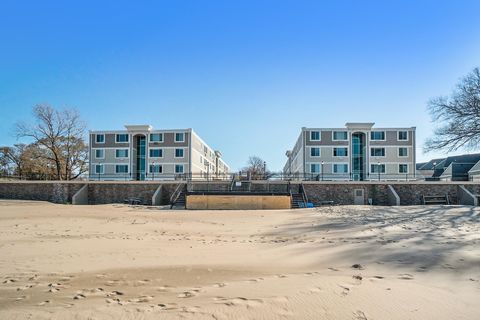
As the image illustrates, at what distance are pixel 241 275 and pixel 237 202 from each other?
2024 centimetres

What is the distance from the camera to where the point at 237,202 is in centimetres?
2686

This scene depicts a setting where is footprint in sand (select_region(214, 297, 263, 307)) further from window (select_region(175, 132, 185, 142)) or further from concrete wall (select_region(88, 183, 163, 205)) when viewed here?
window (select_region(175, 132, 185, 142))

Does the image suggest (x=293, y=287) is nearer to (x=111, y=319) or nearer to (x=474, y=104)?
(x=111, y=319)

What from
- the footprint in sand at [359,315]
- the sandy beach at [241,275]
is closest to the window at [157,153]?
the sandy beach at [241,275]

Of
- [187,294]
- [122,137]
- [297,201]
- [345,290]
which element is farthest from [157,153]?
[345,290]

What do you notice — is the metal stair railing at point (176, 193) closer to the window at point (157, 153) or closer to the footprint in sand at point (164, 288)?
the window at point (157, 153)

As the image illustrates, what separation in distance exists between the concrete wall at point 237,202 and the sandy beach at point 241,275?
14234mm

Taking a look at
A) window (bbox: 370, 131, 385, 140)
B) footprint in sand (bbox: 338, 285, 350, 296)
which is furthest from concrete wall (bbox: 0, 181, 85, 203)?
window (bbox: 370, 131, 385, 140)

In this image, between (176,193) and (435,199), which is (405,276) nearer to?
(176,193)

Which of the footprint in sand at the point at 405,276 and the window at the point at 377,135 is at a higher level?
the window at the point at 377,135

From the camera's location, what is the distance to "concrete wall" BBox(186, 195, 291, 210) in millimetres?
26703

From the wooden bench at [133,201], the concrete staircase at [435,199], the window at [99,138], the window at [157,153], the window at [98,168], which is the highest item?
the window at [99,138]

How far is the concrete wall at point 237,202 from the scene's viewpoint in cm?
2670

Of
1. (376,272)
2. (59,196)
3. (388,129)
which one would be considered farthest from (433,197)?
(59,196)
